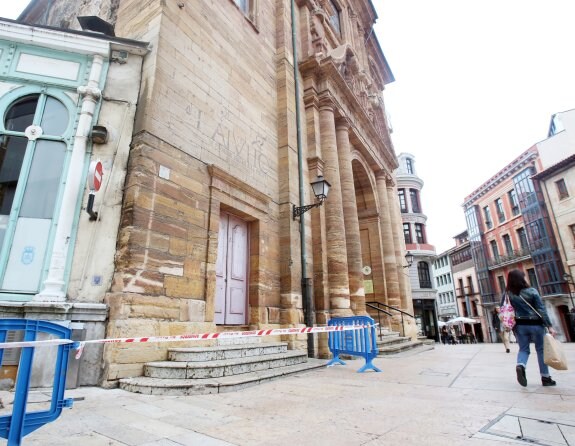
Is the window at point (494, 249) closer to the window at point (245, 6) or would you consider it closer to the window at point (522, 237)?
the window at point (522, 237)

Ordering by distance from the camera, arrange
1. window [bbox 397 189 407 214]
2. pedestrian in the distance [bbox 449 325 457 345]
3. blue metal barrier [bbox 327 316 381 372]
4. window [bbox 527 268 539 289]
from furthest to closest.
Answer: window [bbox 397 189 407 214]
pedestrian in the distance [bbox 449 325 457 345]
window [bbox 527 268 539 289]
blue metal barrier [bbox 327 316 381 372]

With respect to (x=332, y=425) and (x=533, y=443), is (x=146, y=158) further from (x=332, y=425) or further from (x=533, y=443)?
(x=533, y=443)

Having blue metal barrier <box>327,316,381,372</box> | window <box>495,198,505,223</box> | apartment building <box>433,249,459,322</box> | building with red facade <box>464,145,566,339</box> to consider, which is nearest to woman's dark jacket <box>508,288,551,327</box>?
blue metal barrier <box>327,316,381,372</box>

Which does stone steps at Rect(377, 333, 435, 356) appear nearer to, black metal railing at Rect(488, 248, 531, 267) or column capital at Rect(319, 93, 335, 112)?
column capital at Rect(319, 93, 335, 112)

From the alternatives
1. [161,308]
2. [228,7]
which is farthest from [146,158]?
[228,7]

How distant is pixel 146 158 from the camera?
532 centimetres

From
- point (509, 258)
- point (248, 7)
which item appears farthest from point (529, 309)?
point (509, 258)

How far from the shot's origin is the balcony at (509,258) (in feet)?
90.7

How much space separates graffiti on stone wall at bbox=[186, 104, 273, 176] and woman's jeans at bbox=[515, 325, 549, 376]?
578 cm

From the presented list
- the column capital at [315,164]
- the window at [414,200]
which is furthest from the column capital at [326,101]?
the window at [414,200]

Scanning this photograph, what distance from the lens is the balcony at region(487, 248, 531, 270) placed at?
27.6 m

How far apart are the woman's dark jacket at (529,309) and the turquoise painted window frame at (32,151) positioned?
6273 mm

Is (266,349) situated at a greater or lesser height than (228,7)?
lesser

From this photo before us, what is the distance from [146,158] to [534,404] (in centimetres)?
572
